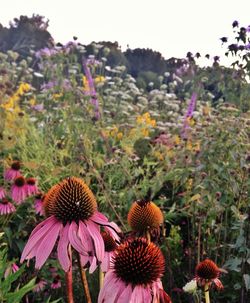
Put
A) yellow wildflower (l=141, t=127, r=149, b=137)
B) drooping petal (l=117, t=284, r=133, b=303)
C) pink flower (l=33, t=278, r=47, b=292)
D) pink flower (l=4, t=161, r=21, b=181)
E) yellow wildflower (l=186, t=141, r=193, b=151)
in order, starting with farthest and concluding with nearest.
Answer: yellow wildflower (l=141, t=127, r=149, b=137) < yellow wildflower (l=186, t=141, r=193, b=151) < pink flower (l=4, t=161, r=21, b=181) < pink flower (l=33, t=278, r=47, b=292) < drooping petal (l=117, t=284, r=133, b=303)

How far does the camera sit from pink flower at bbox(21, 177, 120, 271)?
1.29 meters

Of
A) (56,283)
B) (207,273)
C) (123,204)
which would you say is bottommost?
(56,283)

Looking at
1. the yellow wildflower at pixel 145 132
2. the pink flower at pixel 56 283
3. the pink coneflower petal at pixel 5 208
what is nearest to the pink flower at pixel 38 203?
the pink coneflower petal at pixel 5 208

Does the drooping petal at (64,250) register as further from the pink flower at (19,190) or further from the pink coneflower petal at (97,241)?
the pink flower at (19,190)

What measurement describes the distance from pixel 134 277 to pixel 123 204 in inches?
104

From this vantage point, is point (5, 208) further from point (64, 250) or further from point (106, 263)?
point (64, 250)

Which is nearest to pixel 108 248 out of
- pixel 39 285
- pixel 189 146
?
pixel 39 285

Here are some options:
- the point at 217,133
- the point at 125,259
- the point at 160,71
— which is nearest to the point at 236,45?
the point at 217,133

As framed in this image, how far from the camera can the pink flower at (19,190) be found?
9.62ft

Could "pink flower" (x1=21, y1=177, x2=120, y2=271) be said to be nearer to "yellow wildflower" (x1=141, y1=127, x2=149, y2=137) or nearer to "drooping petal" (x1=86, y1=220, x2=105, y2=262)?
"drooping petal" (x1=86, y1=220, x2=105, y2=262)

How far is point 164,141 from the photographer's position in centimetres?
461

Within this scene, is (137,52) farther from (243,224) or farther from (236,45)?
(243,224)

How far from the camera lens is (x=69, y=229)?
1.35m

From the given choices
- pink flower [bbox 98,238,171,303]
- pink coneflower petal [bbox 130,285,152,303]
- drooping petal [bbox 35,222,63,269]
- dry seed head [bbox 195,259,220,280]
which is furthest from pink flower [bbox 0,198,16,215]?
pink coneflower petal [bbox 130,285,152,303]
